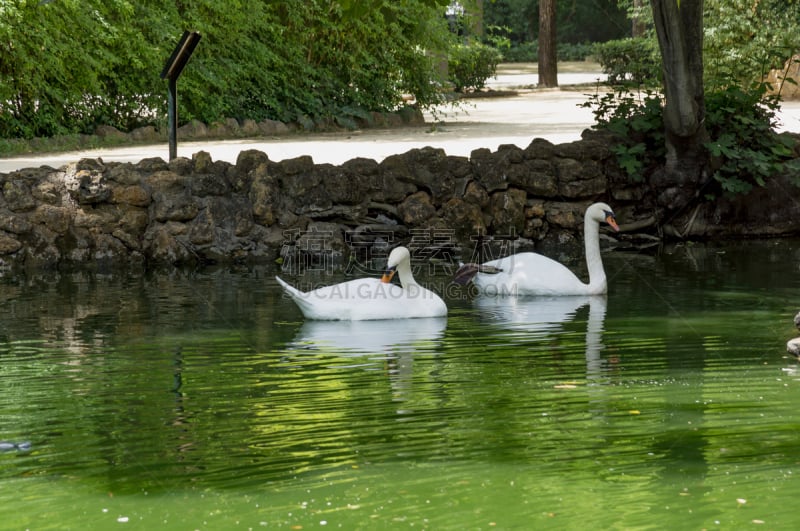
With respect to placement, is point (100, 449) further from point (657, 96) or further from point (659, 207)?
point (657, 96)

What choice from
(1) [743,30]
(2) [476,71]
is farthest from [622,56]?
(1) [743,30]

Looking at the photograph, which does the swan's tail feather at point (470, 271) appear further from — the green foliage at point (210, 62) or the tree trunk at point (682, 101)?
the green foliage at point (210, 62)

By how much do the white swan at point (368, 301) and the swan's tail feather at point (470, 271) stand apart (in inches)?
54.9

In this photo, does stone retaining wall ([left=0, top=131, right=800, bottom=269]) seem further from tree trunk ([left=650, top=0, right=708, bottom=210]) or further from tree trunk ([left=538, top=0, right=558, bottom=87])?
tree trunk ([left=538, top=0, right=558, bottom=87])

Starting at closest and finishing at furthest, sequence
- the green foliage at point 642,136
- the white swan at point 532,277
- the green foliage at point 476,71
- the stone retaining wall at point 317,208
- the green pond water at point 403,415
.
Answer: the green pond water at point 403,415
the white swan at point 532,277
the stone retaining wall at point 317,208
the green foliage at point 642,136
the green foliage at point 476,71

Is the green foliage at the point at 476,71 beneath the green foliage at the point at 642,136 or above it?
above

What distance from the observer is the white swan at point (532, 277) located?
1074 cm

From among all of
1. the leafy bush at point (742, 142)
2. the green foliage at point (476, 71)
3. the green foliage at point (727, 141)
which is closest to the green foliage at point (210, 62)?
the green foliage at point (727, 141)

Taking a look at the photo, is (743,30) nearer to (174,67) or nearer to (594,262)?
(174,67)

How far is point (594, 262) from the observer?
1109 cm

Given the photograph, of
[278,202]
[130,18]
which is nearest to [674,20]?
[278,202]

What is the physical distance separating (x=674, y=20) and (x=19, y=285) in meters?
7.52

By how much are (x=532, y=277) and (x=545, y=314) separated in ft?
2.75

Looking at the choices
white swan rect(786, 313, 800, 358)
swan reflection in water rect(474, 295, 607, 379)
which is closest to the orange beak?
swan reflection in water rect(474, 295, 607, 379)
